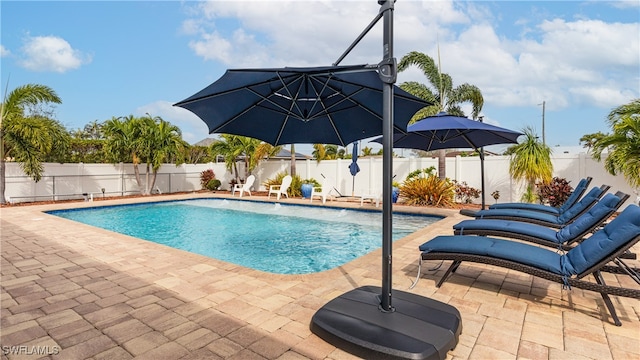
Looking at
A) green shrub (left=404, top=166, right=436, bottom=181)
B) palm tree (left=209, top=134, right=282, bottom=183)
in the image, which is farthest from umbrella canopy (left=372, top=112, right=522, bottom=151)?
palm tree (left=209, top=134, right=282, bottom=183)

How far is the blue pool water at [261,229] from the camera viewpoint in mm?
6582

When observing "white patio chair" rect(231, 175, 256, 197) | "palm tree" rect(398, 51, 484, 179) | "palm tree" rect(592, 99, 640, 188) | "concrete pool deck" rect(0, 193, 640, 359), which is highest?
"palm tree" rect(398, 51, 484, 179)

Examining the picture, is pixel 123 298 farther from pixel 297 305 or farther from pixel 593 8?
pixel 593 8

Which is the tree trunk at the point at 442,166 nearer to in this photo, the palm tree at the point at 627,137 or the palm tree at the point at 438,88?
the palm tree at the point at 438,88

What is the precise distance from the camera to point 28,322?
3008 mm

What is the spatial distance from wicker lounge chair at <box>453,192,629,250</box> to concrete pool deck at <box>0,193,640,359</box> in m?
0.57

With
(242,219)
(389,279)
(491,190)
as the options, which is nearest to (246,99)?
(389,279)

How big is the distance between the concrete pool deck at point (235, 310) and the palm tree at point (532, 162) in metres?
6.98

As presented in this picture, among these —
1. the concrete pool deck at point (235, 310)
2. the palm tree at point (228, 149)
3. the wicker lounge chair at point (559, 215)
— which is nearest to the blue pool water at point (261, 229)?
the concrete pool deck at point (235, 310)

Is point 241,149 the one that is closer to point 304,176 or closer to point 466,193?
point 304,176

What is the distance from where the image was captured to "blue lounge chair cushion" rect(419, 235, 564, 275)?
3168 mm

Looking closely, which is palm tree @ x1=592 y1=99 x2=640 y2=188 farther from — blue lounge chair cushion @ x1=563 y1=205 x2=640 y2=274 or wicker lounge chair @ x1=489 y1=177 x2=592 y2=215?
blue lounge chair cushion @ x1=563 y1=205 x2=640 y2=274

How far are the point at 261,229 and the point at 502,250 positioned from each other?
687 cm

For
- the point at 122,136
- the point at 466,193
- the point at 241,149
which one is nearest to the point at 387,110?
the point at 466,193
